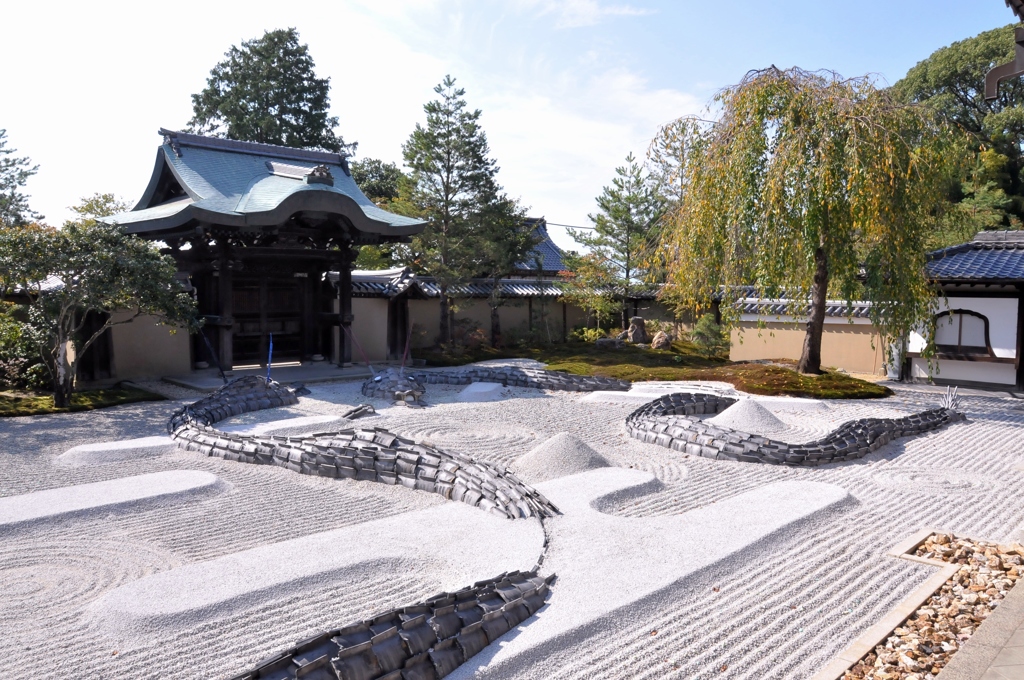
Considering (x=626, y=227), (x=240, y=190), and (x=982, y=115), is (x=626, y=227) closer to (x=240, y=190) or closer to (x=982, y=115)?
(x=240, y=190)

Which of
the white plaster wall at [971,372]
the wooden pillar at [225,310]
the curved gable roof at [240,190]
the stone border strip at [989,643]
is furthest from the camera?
the wooden pillar at [225,310]

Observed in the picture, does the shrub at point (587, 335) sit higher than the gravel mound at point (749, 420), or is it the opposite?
the shrub at point (587, 335)

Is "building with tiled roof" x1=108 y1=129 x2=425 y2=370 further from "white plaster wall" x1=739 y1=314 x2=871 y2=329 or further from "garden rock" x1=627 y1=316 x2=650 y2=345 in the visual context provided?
"white plaster wall" x1=739 y1=314 x2=871 y2=329

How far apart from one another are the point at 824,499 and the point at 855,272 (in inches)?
269

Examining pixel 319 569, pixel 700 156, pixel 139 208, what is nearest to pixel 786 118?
pixel 700 156

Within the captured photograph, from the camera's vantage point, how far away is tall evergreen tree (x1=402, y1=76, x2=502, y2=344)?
1919cm

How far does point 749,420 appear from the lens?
995 cm

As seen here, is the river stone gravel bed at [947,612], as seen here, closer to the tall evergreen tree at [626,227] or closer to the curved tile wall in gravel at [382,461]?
the curved tile wall in gravel at [382,461]

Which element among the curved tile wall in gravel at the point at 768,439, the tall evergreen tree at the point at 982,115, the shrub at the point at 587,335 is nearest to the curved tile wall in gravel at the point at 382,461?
the curved tile wall in gravel at the point at 768,439

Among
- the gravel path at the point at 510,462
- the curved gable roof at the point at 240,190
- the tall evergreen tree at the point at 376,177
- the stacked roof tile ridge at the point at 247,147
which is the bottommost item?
the gravel path at the point at 510,462

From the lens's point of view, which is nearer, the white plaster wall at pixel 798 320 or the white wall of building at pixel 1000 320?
the white wall of building at pixel 1000 320

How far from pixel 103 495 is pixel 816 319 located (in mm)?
12111

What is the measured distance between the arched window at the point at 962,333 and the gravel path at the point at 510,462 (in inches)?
149

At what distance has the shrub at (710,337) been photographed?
19.7 meters
